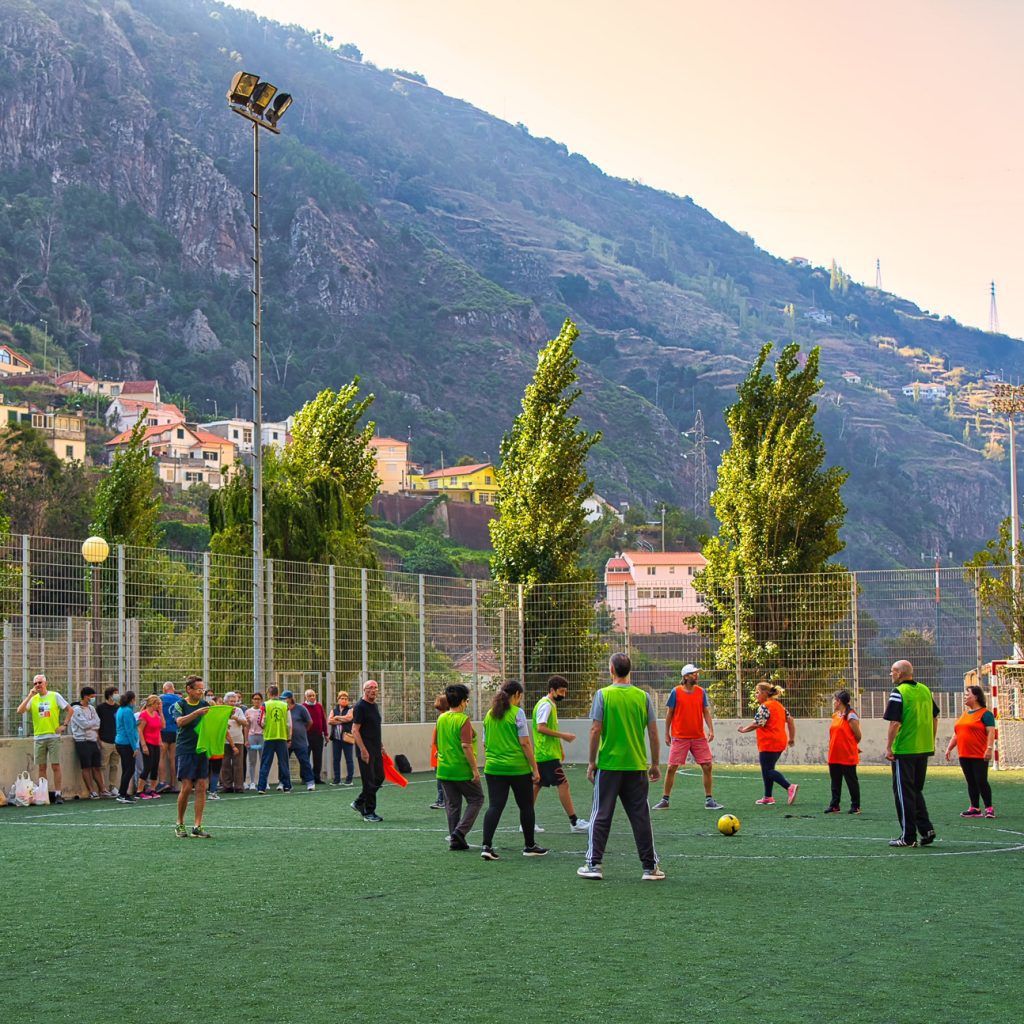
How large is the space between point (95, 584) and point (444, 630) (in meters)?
10.3

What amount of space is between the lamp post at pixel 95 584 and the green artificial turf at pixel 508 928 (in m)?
5.48

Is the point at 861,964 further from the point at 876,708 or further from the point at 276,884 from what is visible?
the point at 876,708

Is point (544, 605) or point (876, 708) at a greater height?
point (544, 605)

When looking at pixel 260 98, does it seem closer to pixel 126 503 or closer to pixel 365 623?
pixel 365 623

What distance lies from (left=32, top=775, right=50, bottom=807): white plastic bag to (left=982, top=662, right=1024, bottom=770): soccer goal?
627 inches

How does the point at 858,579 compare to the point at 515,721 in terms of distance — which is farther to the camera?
the point at 858,579

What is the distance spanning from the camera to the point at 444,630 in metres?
30.9

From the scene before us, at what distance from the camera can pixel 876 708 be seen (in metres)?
30.0

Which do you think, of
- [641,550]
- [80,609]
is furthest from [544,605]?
[641,550]

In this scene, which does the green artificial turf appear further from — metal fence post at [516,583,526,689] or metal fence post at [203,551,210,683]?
metal fence post at [516,583,526,689]

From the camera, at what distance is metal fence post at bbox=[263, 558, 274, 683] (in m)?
26.1

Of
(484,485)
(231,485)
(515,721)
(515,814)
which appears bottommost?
(515,814)

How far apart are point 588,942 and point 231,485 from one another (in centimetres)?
2983

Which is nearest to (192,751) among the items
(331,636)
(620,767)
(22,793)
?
(620,767)
